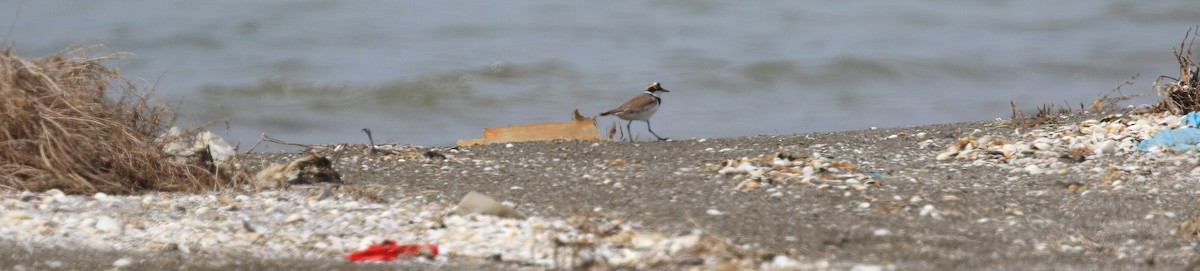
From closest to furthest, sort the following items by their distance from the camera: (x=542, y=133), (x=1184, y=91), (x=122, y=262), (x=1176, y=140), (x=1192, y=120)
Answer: (x=122, y=262), (x=1176, y=140), (x=1192, y=120), (x=1184, y=91), (x=542, y=133)

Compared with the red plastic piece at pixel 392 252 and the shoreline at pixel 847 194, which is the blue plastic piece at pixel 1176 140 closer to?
the shoreline at pixel 847 194

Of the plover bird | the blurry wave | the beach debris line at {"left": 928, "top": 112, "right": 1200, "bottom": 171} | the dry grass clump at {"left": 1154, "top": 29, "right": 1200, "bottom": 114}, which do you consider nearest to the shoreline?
the beach debris line at {"left": 928, "top": 112, "right": 1200, "bottom": 171}

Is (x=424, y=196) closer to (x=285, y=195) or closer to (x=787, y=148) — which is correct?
(x=285, y=195)

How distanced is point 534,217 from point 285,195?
50.2 inches

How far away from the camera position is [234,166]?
6523mm

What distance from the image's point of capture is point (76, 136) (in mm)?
6152

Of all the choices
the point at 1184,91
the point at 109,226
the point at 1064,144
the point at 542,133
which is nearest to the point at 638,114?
the point at 542,133

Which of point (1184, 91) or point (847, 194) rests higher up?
point (1184, 91)

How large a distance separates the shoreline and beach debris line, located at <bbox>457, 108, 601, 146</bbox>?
312mm

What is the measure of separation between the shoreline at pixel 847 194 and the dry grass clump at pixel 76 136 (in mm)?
347

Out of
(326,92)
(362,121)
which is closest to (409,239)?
(362,121)

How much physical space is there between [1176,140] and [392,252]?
13.9ft

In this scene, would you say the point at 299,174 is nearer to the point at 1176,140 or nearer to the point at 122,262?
the point at 122,262

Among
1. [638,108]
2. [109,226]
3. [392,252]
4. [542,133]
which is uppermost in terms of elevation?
[638,108]
